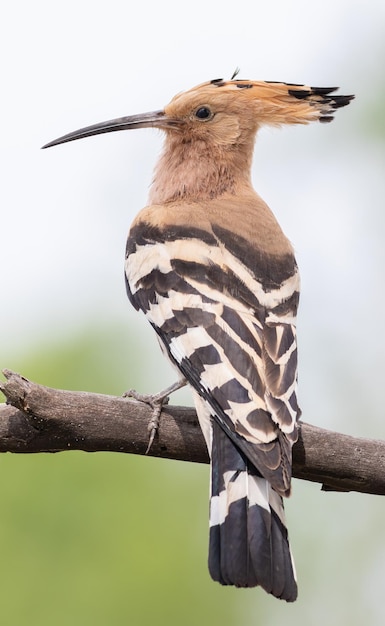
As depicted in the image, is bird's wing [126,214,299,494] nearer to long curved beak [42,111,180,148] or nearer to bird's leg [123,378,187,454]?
bird's leg [123,378,187,454]

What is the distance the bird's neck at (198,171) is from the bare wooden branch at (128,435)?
87cm

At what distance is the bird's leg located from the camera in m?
2.26

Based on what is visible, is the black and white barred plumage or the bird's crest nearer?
the black and white barred plumage

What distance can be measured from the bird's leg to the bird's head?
37.5 inches

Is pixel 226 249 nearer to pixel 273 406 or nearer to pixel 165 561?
pixel 273 406

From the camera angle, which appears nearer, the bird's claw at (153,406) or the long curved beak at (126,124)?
the bird's claw at (153,406)

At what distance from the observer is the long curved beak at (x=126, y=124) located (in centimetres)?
318

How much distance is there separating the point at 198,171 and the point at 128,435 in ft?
3.52

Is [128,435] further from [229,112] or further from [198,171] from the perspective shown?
[229,112]

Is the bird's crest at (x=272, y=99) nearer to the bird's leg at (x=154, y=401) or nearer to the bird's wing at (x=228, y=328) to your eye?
the bird's wing at (x=228, y=328)

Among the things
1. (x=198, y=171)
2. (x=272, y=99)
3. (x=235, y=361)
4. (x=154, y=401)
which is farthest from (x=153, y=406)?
(x=272, y=99)

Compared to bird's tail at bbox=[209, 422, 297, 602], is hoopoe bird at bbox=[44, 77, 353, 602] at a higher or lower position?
higher

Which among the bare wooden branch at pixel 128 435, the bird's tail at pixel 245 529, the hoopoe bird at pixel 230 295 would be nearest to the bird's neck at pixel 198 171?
the hoopoe bird at pixel 230 295

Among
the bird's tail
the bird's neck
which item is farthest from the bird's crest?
the bird's tail
